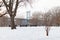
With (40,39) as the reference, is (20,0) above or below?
above

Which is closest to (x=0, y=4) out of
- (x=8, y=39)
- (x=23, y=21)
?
(x=8, y=39)

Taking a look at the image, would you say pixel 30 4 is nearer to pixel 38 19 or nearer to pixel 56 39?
pixel 56 39

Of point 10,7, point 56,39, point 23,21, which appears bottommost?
point 23,21

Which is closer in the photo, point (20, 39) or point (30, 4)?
point (20, 39)

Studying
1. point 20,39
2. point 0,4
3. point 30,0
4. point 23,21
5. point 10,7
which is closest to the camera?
point 20,39

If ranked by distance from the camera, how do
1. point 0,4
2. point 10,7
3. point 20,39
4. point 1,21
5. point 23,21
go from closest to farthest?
1. point 20,39
2. point 10,7
3. point 0,4
4. point 1,21
5. point 23,21

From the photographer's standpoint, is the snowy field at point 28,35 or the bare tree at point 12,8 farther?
the bare tree at point 12,8

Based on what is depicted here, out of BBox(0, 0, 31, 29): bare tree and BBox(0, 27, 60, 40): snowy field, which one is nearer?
BBox(0, 27, 60, 40): snowy field

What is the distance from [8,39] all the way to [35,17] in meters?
63.4

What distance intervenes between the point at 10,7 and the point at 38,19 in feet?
180

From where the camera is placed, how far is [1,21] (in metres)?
54.2

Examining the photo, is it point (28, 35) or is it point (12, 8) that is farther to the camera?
point (12, 8)

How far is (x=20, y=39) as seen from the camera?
898 cm

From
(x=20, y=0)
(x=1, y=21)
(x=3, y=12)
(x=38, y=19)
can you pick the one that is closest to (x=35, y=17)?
(x=38, y=19)
